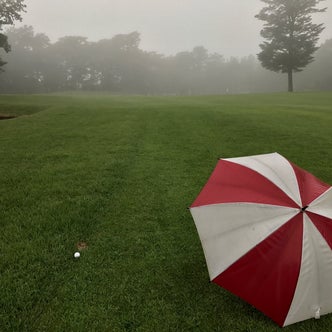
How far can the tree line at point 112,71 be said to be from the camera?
66.9 metres

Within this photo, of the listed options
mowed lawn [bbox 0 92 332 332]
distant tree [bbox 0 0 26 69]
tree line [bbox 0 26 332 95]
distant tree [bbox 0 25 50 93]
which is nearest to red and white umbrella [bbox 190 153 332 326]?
mowed lawn [bbox 0 92 332 332]

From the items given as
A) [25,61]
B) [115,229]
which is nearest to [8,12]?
[115,229]

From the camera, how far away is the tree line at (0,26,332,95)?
6688cm

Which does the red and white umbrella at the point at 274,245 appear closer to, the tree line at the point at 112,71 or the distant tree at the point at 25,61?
the tree line at the point at 112,71

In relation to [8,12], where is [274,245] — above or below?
below

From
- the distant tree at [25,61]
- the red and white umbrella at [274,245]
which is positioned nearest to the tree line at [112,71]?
the distant tree at [25,61]

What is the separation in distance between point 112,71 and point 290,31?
43.9 m

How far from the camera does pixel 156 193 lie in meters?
6.50

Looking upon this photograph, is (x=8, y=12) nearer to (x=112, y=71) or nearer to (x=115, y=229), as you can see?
(x=115, y=229)

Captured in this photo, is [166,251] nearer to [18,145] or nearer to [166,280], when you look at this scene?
[166,280]

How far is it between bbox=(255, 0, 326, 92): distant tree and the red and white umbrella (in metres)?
39.8

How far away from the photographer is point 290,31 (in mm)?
39406

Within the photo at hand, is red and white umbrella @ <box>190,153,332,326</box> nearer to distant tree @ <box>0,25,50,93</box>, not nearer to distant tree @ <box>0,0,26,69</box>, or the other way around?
distant tree @ <box>0,0,26,69</box>

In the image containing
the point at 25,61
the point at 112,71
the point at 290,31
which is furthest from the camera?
the point at 112,71
